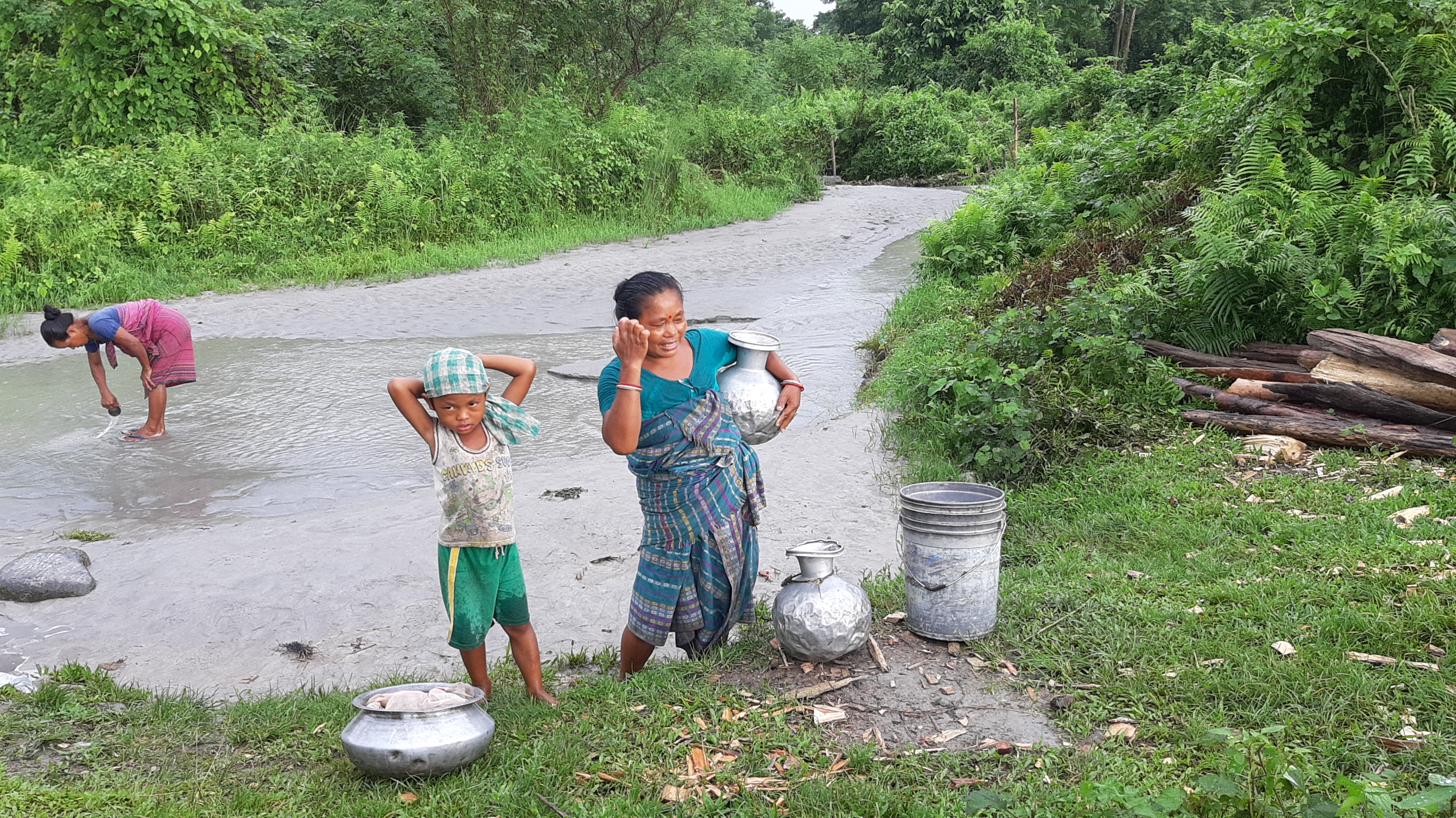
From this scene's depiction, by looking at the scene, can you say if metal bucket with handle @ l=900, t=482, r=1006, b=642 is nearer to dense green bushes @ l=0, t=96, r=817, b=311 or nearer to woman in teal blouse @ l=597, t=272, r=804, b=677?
woman in teal blouse @ l=597, t=272, r=804, b=677

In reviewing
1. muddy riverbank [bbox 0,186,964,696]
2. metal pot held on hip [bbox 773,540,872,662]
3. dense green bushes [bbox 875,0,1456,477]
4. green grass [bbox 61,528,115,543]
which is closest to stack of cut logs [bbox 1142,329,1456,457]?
dense green bushes [bbox 875,0,1456,477]

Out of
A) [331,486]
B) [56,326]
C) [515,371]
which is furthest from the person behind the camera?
[56,326]

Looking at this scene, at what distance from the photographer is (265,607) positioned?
507cm

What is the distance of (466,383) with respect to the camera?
141 inches

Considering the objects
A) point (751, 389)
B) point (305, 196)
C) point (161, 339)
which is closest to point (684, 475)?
point (751, 389)

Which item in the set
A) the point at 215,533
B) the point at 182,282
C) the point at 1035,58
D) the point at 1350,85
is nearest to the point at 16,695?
the point at 215,533

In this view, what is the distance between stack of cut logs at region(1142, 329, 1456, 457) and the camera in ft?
18.5

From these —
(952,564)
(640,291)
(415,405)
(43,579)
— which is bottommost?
(43,579)

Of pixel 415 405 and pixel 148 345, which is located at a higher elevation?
pixel 415 405

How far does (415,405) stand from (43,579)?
296 centimetres

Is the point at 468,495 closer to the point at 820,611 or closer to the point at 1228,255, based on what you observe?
the point at 820,611

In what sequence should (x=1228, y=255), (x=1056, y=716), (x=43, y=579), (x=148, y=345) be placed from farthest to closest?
(x=148, y=345) < (x=1228, y=255) < (x=43, y=579) < (x=1056, y=716)

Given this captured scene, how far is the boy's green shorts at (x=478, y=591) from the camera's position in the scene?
12.2 feet

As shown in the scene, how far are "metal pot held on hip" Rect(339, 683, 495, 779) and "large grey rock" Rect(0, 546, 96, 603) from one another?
9.37 feet
